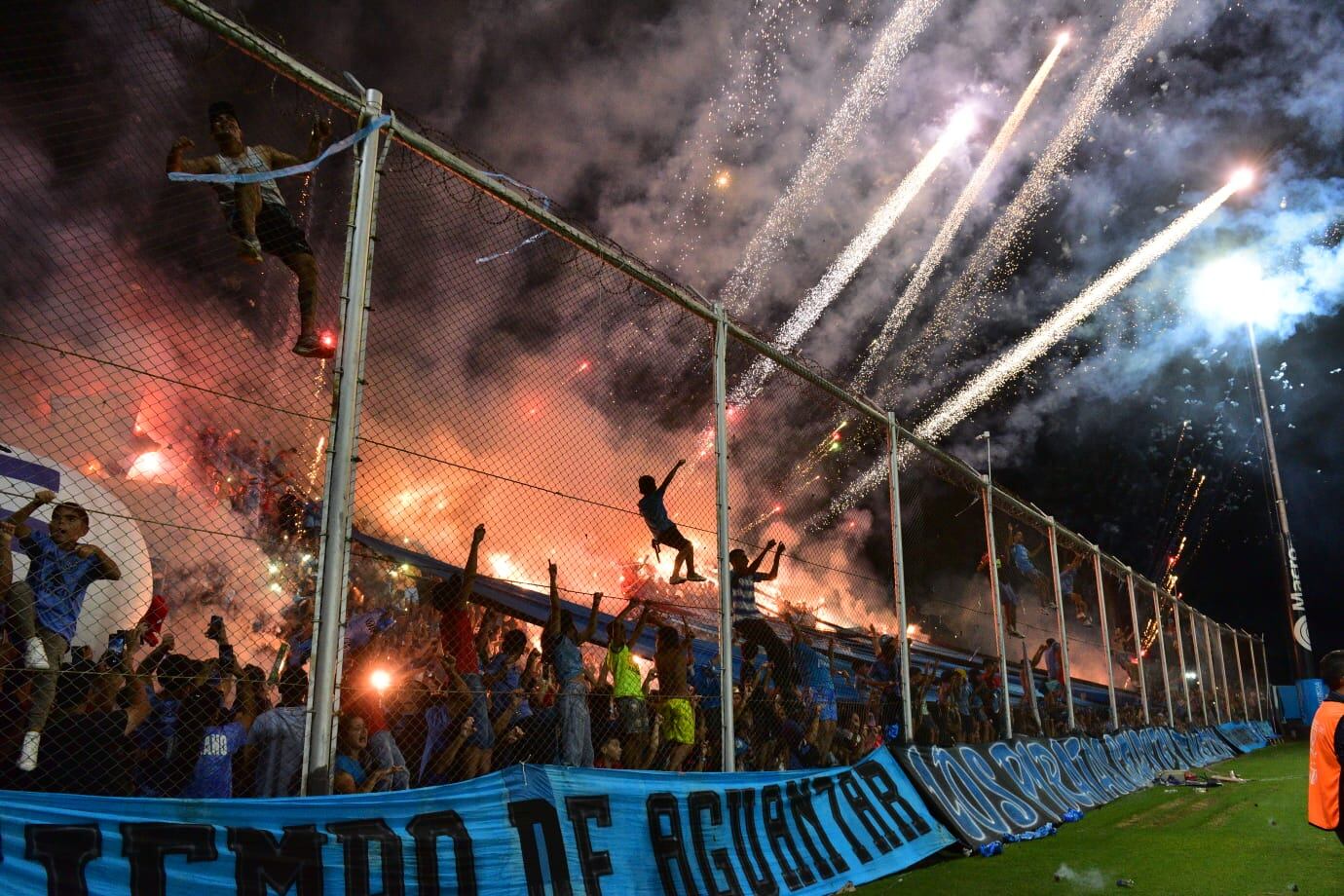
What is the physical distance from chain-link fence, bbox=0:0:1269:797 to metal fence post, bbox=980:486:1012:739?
8 cm

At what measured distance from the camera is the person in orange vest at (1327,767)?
4.49 meters

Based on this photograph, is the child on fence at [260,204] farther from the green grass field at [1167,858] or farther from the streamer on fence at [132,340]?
the green grass field at [1167,858]

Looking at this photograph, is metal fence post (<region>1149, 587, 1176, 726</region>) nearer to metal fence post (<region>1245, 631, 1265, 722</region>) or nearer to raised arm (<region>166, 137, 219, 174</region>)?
metal fence post (<region>1245, 631, 1265, 722</region>)

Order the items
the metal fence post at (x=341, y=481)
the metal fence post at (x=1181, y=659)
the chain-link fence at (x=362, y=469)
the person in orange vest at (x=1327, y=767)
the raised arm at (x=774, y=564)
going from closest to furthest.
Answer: the metal fence post at (x=341, y=481) < the chain-link fence at (x=362, y=469) < the person in orange vest at (x=1327, y=767) < the raised arm at (x=774, y=564) < the metal fence post at (x=1181, y=659)

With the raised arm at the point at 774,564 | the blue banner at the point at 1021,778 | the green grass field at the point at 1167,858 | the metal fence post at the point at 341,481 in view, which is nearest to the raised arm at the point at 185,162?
the metal fence post at the point at 341,481

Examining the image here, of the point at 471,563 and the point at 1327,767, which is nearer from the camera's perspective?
the point at 1327,767

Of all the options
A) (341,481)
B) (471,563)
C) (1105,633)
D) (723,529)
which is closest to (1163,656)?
(1105,633)

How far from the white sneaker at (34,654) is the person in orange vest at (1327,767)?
250 inches

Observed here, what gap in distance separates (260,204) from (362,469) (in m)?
6.37

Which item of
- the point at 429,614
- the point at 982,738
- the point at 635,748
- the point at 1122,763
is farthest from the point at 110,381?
the point at 1122,763

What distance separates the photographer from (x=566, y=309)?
661 cm

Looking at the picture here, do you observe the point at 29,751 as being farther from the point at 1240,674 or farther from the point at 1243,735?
the point at 1240,674

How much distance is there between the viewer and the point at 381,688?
5.70 m

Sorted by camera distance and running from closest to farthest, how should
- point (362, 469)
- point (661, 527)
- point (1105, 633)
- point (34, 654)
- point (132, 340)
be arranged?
point (34, 654) < point (132, 340) < point (661, 527) < point (362, 469) < point (1105, 633)
